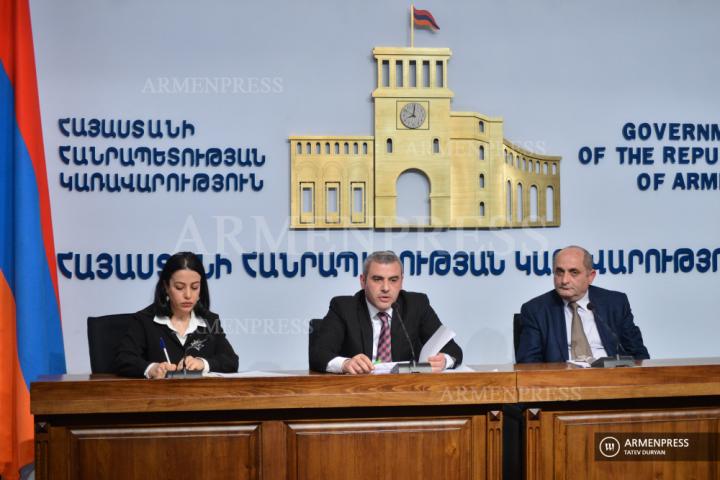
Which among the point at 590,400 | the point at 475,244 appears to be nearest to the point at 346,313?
the point at 590,400

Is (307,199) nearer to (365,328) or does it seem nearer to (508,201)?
(508,201)

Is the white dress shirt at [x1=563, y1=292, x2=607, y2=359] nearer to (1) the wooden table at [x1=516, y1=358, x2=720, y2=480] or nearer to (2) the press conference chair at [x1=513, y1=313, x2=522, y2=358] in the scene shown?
(2) the press conference chair at [x1=513, y1=313, x2=522, y2=358]

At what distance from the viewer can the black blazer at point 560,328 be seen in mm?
3557

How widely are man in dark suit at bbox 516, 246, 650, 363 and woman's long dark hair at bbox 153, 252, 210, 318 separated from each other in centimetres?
144

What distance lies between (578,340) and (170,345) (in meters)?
1.82

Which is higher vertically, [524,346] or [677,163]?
[677,163]

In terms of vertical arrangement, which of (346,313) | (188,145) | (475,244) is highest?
(188,145)

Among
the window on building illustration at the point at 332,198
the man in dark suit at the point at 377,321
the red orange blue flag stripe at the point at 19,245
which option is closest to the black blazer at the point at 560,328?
the man in dark suit at the point at 377,321

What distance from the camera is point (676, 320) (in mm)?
4855

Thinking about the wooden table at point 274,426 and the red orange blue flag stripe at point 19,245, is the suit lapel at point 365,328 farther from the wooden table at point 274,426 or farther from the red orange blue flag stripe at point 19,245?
the red orange blue flag stripe at point 19,245

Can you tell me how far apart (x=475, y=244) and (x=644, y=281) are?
109 centimetres

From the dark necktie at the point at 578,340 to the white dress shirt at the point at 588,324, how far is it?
24 millimetres

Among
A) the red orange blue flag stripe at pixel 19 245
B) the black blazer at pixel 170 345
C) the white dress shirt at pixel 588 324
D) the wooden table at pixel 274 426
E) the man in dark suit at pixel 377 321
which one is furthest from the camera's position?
the red orange blue flag stripe at pixel 19 245

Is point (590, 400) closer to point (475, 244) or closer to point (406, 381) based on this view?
point (406, 381)
